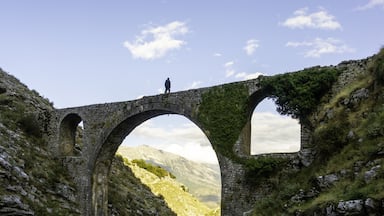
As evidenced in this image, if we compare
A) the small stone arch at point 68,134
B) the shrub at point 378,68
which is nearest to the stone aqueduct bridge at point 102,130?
the small stone arch at point 68,134

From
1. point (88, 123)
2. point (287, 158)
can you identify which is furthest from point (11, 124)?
point (287, 158)

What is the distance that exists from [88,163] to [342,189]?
20861mm

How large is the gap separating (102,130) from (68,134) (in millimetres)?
4783

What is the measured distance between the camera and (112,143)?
108ft

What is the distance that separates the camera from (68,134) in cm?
3556

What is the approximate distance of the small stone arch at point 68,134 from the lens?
34.8 meters

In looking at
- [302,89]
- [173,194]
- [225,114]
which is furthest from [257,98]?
[173,194]

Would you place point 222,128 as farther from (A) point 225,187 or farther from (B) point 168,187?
(B) point 168,187

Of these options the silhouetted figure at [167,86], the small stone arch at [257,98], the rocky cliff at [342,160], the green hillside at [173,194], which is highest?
the silhouetted figure at [167,86]

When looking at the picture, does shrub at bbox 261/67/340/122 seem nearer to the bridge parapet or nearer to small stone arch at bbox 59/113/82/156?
the bridge parapet

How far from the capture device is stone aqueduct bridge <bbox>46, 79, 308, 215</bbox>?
27.5 m

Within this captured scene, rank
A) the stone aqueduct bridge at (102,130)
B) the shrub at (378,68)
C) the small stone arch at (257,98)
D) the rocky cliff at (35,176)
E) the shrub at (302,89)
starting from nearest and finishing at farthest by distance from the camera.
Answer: the shrub at (378,68) → the shrub at (302,89) → the small stone arch at (257,98) → the rocky cliff at (35,176) → the stone aqueduct bridge at (102,130)

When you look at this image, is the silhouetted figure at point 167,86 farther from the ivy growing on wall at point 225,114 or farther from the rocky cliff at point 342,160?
the rocky cliff at point 342,160

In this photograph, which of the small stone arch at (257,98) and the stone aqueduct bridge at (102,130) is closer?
the small stone arch at (257,98)
